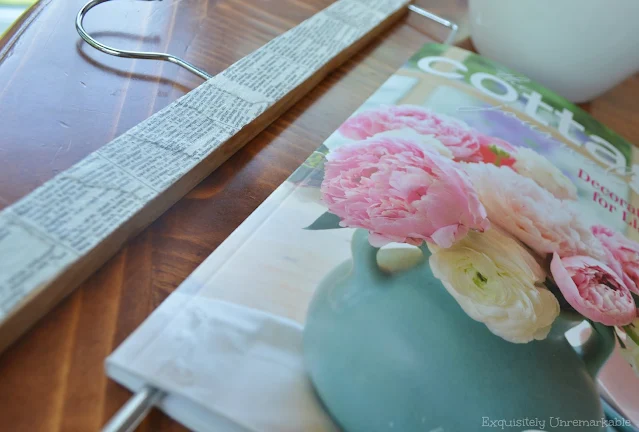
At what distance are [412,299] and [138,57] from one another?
0.76ft

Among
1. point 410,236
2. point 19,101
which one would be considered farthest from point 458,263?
point 19,101

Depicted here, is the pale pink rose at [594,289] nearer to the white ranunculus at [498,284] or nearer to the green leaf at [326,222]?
the white ranunculus at [498,284]

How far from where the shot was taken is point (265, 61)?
1.08 feet

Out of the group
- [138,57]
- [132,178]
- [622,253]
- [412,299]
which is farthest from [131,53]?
[622,253]

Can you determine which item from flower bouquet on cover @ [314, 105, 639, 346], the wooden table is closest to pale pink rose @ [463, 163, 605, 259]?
flower bouquet on cover @ [314, 105, 639, 346]

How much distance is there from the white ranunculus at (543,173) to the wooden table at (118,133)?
0.12 m

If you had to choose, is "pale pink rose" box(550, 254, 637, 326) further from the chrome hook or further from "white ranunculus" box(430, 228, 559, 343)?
the chrome hook

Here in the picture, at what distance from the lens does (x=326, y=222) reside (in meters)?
0.25

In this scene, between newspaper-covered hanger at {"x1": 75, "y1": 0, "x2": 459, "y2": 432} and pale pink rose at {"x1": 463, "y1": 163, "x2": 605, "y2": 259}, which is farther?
pale pink rose at {"x1": 463, "y1": 163, "x2": 605, "y2": 259}

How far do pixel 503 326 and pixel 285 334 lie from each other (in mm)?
106

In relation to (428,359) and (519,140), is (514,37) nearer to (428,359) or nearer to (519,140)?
(519,140)

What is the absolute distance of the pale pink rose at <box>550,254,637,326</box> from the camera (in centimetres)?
27

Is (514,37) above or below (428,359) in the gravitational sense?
above

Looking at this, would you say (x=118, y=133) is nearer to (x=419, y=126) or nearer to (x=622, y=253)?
(x=419, y=126)
